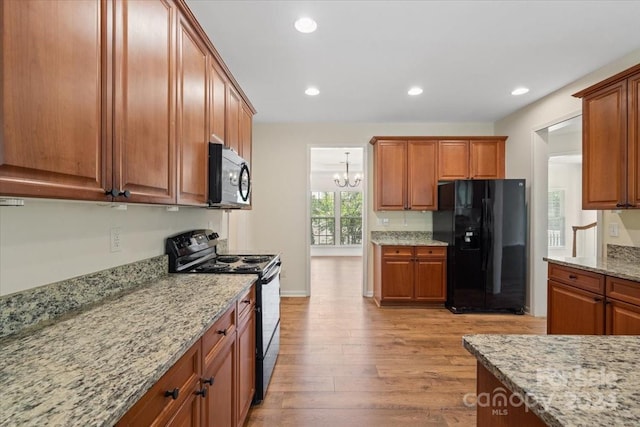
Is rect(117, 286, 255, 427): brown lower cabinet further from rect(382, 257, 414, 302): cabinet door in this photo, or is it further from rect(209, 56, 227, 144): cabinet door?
rect(382, 257, 414, 302): cabinet door

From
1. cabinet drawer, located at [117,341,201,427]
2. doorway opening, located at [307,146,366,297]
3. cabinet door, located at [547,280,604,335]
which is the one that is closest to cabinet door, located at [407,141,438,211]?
cabinet door, located at [547,280,604,335]

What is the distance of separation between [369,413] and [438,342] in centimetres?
135

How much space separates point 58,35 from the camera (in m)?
0.85

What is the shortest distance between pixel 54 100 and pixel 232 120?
70.4 inches

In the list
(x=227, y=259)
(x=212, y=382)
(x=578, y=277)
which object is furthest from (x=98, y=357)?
(x=578, y=277)

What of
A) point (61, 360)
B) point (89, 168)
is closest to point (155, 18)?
point (89, 168)

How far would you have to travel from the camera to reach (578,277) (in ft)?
7.52

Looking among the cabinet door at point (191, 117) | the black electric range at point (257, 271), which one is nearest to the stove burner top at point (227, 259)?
the black electric range at point (257, 271)

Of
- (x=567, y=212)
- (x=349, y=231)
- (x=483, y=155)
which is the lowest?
(x=349, y=231)

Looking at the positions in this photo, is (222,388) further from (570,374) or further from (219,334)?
(570,374)

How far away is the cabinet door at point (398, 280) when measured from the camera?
13.3 feet

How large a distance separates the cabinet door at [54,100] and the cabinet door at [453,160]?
4144mm

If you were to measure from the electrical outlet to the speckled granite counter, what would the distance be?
3141 millimetres

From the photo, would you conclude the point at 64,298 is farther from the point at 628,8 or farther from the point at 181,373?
the point at 628,8
